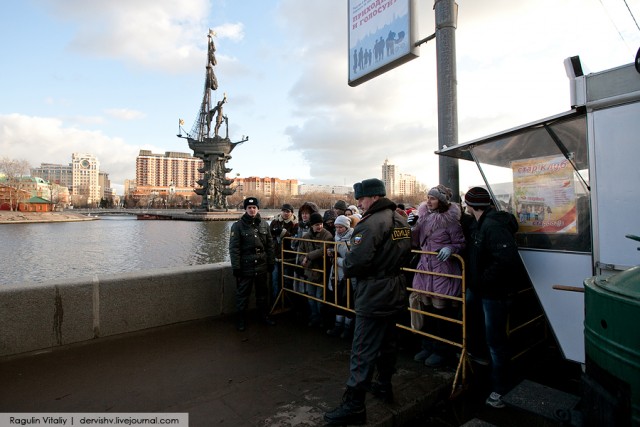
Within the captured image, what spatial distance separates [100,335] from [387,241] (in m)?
4.08

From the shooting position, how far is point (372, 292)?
3.01m

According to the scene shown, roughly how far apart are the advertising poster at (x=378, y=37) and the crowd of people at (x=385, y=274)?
8.01 feet

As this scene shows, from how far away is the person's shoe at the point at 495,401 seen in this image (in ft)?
10.9

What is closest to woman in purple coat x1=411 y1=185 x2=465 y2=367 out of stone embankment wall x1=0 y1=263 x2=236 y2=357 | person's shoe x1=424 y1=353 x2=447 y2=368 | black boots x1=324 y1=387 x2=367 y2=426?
person's shoe x1=424 y1=353 x2=447 y2=368

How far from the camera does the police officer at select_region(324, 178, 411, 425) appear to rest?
2914 millimetres

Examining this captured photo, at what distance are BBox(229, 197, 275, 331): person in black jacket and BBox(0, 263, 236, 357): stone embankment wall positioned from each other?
0.53 m

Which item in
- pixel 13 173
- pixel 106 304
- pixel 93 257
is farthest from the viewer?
pixel 13 173

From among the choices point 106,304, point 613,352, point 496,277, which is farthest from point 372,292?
point 106,304

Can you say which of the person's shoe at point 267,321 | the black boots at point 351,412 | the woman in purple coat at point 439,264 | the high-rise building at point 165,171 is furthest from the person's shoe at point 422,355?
the high-rise building at point 165,171

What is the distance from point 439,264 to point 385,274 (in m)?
1.37

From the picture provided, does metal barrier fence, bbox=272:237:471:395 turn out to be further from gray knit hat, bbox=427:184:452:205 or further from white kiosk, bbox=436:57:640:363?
white kiosk, bbox=436:57:640:363

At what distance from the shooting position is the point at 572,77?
10.9 ft

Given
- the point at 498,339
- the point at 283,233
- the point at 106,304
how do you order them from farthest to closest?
the point at 283,233
the point at 106,304
the point at 498,339

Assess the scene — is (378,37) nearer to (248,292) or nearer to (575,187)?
(575,187)
